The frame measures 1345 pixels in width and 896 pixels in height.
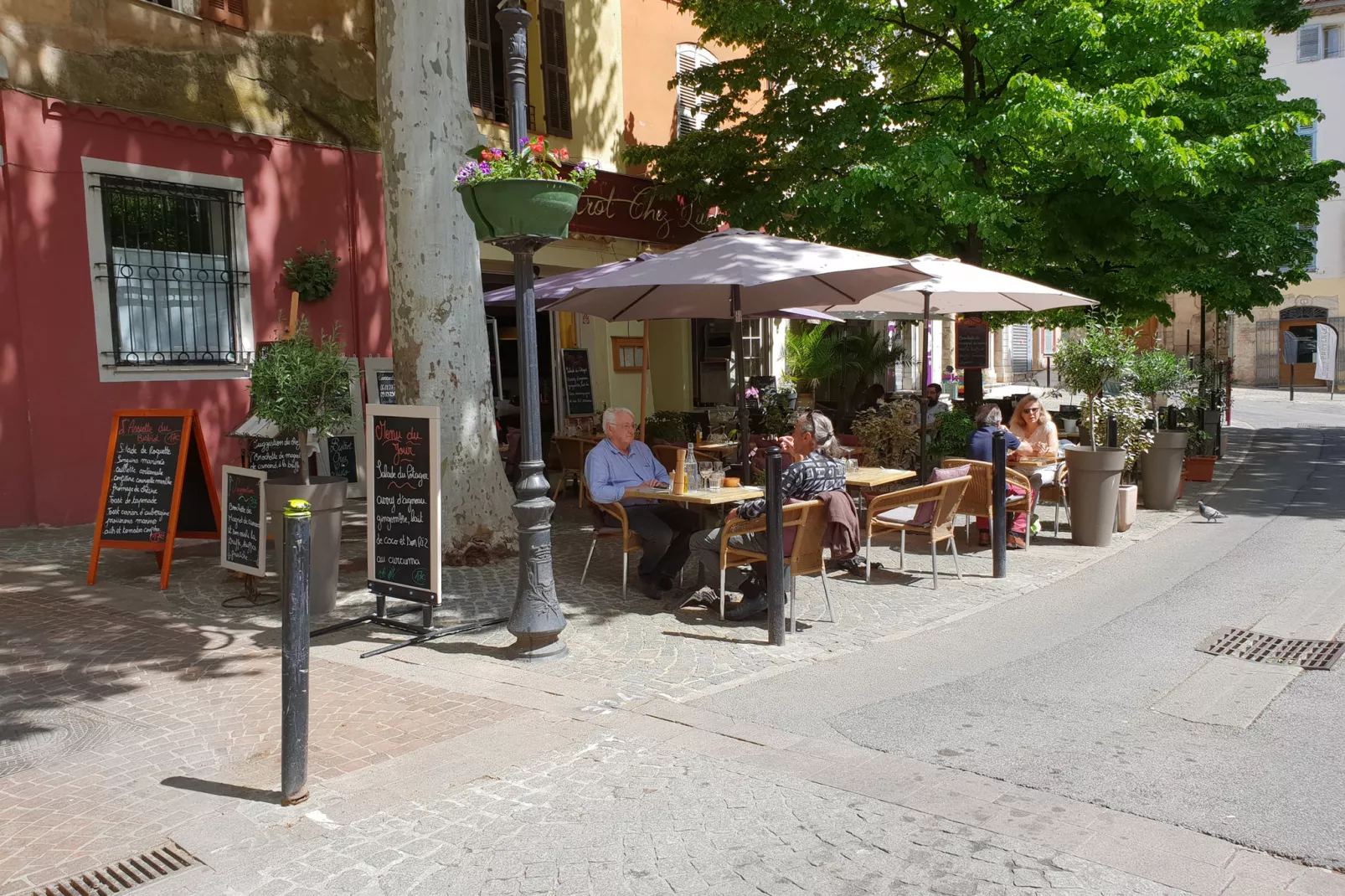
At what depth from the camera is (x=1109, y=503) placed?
9.38 metres

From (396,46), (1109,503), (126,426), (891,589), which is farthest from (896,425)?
(126,426)

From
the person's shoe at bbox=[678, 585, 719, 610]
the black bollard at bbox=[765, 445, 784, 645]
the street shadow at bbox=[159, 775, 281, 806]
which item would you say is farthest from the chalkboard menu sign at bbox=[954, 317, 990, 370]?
the street shadow at bbox=[159, 775, 281, 806]

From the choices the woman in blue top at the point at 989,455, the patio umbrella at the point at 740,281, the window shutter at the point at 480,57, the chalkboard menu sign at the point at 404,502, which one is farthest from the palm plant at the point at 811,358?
the chalkboard menu sign at the point at 404,502

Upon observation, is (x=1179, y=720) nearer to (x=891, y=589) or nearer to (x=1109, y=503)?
(x=891, y=589)

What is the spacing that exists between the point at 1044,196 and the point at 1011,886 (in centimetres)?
1194

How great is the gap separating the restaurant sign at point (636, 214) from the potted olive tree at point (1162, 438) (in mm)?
7002

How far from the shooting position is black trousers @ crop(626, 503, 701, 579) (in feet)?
24.6

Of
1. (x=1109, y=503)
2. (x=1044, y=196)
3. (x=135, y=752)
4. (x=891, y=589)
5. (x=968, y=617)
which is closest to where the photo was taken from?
(x=135, y=752)

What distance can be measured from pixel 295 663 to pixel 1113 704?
3.78 m

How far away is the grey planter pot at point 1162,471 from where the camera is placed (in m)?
11.3

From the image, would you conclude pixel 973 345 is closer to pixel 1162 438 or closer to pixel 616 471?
pixel 1162 438

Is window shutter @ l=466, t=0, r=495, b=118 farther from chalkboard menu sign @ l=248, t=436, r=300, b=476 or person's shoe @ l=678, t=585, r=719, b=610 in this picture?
person's shoe @ l=678, t=585, r=719, b=610

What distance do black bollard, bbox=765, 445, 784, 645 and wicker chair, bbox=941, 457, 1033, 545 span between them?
284 cm

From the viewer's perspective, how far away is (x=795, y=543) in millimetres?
6477
